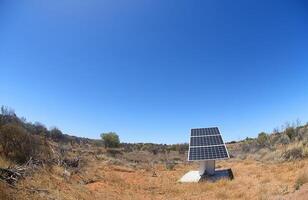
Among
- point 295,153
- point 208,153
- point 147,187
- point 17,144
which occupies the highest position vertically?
point 295,153

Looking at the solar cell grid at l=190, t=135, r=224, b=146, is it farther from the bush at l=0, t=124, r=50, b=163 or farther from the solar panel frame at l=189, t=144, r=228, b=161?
the bush at l=0, t=124, r=50, b=163

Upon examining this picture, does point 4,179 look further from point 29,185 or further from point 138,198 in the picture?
point 138,198

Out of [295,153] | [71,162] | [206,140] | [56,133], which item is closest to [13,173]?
[71,162]

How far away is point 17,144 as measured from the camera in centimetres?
1537

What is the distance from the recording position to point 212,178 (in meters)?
22.6

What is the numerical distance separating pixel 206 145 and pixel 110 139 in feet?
105

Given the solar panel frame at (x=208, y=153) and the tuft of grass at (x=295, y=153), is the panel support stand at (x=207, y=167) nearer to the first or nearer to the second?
the solar panel frame at (x=208, y=153)

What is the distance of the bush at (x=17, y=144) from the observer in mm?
14945

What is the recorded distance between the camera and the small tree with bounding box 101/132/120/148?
55.9 metres

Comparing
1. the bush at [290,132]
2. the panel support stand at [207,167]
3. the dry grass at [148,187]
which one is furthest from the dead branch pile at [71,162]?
the bush at [290,132]

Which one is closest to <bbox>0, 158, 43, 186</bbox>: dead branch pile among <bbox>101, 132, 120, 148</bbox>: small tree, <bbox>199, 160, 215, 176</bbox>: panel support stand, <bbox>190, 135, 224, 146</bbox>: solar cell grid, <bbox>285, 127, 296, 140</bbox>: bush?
<bbox>199, 160, 215, 176</bbox>: panel support stand

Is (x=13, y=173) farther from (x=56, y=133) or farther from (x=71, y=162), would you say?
(x=56, y=133)

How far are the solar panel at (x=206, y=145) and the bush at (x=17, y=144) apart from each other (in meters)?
11.9

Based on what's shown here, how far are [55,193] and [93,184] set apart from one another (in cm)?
664
